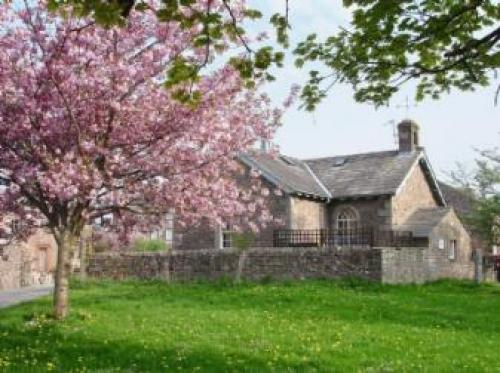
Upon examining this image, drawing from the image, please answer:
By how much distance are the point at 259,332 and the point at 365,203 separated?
902 inches

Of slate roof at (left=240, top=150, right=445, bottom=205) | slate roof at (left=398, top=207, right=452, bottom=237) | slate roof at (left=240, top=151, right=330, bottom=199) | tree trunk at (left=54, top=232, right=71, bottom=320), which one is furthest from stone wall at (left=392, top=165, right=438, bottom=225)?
tree trunk at (left=54, top=232, right=71, bottom=320)

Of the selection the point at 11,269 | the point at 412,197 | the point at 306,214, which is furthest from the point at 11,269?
the point at 412,197

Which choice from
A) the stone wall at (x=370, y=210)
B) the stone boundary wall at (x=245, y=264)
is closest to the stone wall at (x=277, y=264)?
the stone boundary wall at (x=245, y=264)

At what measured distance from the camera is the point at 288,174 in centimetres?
3781

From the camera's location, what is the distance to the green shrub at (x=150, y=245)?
147 feet

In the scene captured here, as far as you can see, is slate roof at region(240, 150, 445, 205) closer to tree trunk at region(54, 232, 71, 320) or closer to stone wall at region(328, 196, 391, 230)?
stone wall at region(328, 196, 391, 230)

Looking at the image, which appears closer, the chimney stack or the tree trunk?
the tree trunk

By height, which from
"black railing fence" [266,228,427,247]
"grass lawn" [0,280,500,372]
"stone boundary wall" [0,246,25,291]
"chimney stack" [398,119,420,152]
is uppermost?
"chimney stack" [398,119,420,152]

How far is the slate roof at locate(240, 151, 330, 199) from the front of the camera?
116 ft

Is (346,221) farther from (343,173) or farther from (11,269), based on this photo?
(11,269)

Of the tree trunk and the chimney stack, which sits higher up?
the chimney stack

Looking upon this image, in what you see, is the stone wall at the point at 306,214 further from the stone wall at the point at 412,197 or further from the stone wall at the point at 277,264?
the stone wall at the point at 277,264

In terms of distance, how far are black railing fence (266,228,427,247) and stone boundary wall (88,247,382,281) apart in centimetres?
333

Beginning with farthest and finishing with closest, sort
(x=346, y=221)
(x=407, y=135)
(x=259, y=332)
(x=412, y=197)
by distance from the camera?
(x=407, y=135)
(x=412, y=197)
(x=346, y=221)
(x=259, y=332)
